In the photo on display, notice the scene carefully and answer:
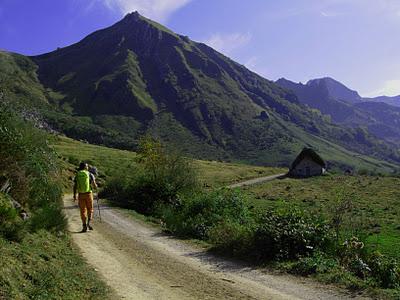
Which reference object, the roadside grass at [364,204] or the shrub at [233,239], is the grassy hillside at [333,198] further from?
the shrub at [233,239]

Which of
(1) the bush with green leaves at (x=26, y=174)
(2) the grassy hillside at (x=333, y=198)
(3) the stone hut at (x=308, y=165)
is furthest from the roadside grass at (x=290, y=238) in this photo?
(3) the stone hut at (x=308, y=165)

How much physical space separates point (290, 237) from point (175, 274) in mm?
3452

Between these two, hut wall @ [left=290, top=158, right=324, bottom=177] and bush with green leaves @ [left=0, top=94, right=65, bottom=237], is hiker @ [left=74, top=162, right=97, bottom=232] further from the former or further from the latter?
hut wall @ [left=290, top=158, right=324, bottom=177]

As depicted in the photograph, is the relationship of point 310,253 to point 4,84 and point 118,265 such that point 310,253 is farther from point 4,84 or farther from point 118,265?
point 4,84

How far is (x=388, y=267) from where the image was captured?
10.6 m

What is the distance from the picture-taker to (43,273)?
8.29 meters

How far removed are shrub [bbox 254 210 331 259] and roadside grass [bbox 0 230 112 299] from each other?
4.87 meters

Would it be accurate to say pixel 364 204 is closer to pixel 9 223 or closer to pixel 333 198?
pixel 333 198

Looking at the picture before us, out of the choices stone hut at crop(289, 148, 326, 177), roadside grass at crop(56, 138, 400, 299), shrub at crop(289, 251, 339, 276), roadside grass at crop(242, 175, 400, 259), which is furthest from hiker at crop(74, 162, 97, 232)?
stone hut at crop(289, 148, 326, 177)

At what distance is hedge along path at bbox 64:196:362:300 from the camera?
31.3 feet

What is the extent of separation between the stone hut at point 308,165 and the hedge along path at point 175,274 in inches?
3086

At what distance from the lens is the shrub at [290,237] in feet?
40.9

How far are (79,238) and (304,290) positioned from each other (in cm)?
750

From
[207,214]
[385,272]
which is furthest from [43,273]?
[207,214]
